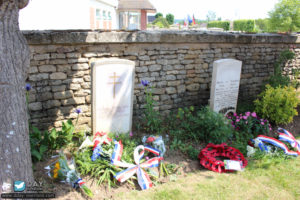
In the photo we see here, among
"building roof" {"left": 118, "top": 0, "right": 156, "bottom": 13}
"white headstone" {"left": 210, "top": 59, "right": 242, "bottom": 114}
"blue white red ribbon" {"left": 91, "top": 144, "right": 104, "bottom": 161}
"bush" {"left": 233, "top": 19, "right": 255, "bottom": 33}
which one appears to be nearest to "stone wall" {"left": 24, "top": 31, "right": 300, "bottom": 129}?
"white headstone" {"left": 210, "top": 59, "right": 242, "bottom": 114}

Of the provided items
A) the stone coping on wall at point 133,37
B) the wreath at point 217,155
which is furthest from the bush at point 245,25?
the wreath at point 217,155

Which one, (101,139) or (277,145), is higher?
(101,139)

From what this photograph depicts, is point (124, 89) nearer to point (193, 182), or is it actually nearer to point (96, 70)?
point (96, 70)

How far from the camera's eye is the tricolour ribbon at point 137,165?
3.34 meters

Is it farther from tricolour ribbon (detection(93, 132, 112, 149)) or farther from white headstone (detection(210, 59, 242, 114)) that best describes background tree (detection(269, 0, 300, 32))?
tricolour ribbon (detection(93, 132, 112, 149))

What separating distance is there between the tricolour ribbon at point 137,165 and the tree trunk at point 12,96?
1199mm

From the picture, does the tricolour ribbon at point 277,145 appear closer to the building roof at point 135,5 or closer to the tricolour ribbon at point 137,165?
the tricolour ribbon at point 137,165

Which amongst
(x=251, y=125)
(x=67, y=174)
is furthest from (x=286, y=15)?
(x=67, y=174)

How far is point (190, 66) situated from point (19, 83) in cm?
386

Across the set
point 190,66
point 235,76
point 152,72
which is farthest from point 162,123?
point 235,76

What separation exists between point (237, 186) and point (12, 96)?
9.93 feet

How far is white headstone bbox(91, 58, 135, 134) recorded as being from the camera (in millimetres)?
3984

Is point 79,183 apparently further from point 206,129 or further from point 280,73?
point 280,73

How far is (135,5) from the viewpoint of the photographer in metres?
20.5
